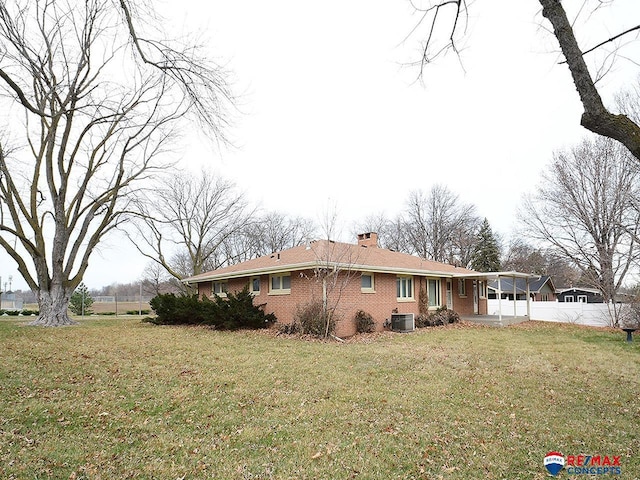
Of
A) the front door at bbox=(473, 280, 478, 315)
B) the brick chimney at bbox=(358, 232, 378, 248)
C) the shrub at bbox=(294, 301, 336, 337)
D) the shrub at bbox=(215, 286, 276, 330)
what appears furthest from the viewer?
the front door at bbox=(473, 280, 478, 315)

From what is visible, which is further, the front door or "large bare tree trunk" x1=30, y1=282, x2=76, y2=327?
the front door

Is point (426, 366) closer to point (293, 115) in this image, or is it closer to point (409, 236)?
point (293, 115)

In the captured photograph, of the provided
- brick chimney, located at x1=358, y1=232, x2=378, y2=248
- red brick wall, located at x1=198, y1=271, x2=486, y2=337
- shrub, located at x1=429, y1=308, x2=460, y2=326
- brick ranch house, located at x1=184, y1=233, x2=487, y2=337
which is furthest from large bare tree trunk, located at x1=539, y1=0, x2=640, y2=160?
brick chimney, located at x1=358, y1=232, x2=378, y2=248

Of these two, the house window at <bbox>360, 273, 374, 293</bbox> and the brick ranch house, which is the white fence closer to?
the brick ranch house

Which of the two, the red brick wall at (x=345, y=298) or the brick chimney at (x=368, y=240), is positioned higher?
the brick chimney at (x=368, y=240)

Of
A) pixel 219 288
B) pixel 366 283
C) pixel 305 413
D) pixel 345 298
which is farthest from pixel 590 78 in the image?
pixel 219 288

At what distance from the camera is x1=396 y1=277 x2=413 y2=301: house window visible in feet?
56.4

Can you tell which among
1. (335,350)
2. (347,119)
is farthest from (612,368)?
(347,119)

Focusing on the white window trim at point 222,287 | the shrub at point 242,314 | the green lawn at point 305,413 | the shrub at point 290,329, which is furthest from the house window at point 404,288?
the white window trim at point 222,287

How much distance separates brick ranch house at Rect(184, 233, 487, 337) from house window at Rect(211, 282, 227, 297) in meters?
0.06

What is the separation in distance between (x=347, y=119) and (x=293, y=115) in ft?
6.66

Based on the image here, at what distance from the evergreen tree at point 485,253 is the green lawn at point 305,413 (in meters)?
33.0

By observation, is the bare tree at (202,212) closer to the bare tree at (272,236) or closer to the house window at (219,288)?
the bare tree at (272,236)

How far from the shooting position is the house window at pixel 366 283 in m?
15.2
